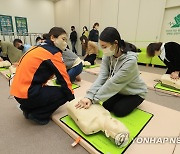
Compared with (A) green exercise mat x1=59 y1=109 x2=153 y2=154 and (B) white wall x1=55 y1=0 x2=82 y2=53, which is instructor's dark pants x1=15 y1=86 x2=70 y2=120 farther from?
(B) white wall x1=55 y1=0 x2=82 y2=53

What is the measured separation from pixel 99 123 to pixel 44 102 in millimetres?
546

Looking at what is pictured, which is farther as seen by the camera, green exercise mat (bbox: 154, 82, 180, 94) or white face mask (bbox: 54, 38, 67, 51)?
green exercise mat (bbox: 154, 82, 180, 94)

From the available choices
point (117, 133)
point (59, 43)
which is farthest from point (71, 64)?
point (117, 133)

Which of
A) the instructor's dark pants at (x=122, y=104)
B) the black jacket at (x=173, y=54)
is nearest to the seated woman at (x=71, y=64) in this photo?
the instructor's dark pants at (x=122, y=104)

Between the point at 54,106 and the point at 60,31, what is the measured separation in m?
0.75

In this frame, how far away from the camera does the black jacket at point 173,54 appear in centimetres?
214

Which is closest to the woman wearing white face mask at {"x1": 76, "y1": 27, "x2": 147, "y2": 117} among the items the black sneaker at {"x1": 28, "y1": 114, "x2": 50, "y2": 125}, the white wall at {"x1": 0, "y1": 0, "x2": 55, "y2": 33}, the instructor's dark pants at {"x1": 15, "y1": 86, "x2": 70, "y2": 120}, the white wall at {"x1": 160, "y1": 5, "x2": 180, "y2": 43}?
the instructor's dark pants at {"x1": 15, "y1": 86, "x2": 70, "y2": 120}

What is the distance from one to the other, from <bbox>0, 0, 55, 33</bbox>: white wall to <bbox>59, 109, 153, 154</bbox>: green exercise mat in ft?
24.1

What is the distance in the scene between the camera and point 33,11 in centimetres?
731

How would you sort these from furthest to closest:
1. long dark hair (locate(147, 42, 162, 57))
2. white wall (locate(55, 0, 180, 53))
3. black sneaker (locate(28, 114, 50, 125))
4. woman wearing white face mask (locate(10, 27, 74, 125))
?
white wall (locate(55, 0, 180, 53)), long dark hair (locate(147, 42, 162, 57)), black sneaker (locate(28, 114, 50, 125)), woman wearing white face mask (locate(10, 27, 74, 125))

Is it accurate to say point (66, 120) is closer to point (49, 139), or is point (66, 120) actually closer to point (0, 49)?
point (49, 139)

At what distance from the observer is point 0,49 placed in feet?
12.4

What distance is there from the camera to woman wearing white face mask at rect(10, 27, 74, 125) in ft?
3.74

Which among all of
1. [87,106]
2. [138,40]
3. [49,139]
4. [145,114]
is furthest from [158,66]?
[49,139]
